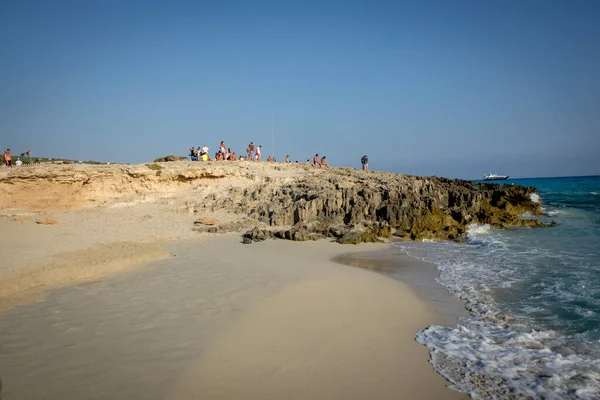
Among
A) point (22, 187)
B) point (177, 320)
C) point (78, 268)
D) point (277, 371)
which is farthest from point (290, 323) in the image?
point (22, 187)

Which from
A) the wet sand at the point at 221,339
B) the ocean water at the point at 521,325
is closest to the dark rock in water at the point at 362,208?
the ocean water at the point at 521,325

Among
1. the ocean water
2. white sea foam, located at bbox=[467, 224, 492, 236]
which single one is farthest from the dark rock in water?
the ocean water

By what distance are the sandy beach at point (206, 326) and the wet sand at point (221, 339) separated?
0.02m

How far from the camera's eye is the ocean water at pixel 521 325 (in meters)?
3.81

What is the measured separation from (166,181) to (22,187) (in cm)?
597

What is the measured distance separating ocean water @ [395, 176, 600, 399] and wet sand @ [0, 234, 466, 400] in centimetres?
45

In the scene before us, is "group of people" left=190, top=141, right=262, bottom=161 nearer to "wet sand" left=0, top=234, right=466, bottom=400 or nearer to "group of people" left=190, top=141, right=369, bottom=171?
"group of people" left=190, top=141, right=369, bottom=171

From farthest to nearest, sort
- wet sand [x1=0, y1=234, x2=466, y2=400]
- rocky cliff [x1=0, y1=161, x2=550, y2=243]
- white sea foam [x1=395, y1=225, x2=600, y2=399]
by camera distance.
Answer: rocky cliff [x1=0, y1=161, x2=550, y2=243]
white sea foam [x1=395, y1=225, x2=600, y2=399]
wet sand [x1=0, y1=234, x2=466, y2=400]

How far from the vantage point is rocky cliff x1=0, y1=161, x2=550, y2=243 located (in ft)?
44.6

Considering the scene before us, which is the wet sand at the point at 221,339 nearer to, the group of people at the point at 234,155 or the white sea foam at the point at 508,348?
the white sea foam at the point at 508,348

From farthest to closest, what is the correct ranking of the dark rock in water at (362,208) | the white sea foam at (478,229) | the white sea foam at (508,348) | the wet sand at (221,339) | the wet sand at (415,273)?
the white sea foam at (478,229) < the dark rock in water at (362,208) < the wet sand at (415,273) < the white sea foam at (508,348) < the wet sand at (221,339)

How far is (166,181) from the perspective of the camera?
59.9ft

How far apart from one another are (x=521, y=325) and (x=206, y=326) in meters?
4.47

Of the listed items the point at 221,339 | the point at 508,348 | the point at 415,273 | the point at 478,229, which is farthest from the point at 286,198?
the point at 508,348
